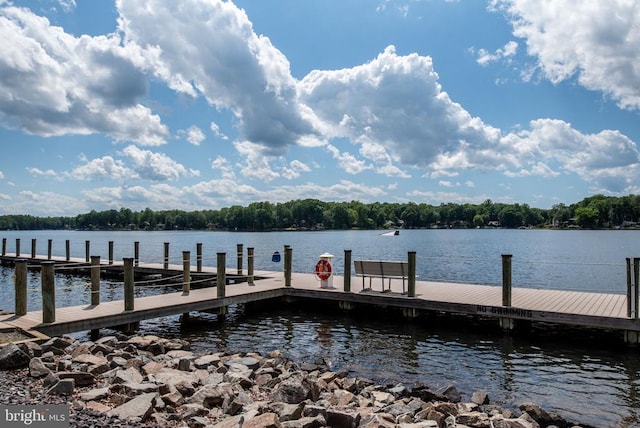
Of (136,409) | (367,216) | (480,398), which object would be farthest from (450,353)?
(367,216)

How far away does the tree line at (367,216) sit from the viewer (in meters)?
142

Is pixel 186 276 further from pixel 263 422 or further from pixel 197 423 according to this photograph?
pixel 263 422

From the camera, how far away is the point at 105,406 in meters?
5.57

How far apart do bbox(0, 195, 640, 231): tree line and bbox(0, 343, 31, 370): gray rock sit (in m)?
135

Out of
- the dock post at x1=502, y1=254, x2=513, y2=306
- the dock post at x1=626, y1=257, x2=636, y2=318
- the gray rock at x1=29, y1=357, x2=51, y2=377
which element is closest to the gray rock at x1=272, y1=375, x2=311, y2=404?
the gray rock at x1=29, y1=357, x2=51, y2=377

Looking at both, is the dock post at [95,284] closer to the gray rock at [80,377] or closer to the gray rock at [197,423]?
the gray rock at [80,377]

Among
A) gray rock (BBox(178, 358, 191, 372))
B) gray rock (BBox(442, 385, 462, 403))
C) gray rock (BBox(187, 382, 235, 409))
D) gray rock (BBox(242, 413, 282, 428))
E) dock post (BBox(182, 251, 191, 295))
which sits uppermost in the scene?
dock post (BBox(182, 251, 191, 295))

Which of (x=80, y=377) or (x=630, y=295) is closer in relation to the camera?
(x=80, y=377)

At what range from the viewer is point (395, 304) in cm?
1230

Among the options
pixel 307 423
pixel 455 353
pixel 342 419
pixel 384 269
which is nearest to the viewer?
pixel 307 423

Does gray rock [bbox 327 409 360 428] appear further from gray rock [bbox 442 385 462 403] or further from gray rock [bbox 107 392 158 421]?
gray rock [bbox 442 385 462 403]

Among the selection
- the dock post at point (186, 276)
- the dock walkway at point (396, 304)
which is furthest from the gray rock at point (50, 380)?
the dock post at point (186, 276)

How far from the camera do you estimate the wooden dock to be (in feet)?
31.5

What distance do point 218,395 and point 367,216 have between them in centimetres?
14889
